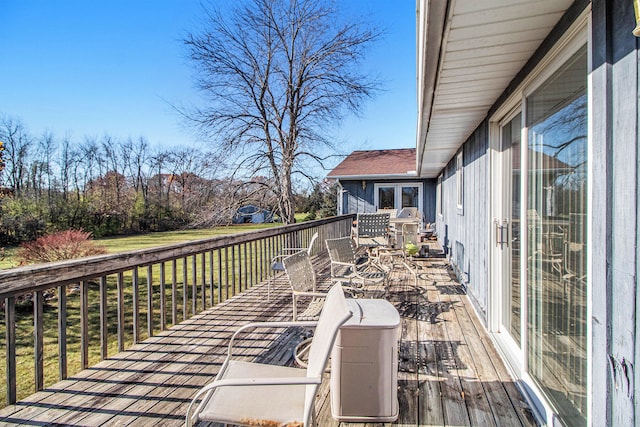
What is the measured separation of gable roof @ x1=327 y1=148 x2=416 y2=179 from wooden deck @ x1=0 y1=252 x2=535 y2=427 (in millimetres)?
8899

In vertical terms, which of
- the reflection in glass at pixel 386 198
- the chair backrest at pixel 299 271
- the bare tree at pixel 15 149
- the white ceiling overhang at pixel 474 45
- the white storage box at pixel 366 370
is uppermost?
the bare tree at pixel 15 149

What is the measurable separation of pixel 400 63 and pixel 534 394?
1126 cm

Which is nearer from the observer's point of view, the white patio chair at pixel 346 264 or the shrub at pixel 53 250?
the white patio chair at pixel 346 264

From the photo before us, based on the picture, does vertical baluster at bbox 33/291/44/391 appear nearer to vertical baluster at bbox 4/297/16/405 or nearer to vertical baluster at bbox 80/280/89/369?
vertical baluster at bbox 4/297/16/405

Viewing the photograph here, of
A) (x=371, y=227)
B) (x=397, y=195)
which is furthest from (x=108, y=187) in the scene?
(x=371, y=227)

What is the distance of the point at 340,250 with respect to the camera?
4656 mm

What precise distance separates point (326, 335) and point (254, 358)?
5.55 ft

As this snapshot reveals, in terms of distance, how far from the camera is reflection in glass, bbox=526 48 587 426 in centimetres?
157

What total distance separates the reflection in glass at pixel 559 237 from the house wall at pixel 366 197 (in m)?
10.8

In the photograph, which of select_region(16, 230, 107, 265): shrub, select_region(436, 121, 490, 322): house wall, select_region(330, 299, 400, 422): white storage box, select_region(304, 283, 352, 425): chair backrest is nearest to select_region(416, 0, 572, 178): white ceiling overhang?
select_region(436, 121, 490, 322): house wall

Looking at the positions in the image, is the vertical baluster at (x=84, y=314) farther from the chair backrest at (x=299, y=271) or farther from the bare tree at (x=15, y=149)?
the bare tree at (x=15, y=149)

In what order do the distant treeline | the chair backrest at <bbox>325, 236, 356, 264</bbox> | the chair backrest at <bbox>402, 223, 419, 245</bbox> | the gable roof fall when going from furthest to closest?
the gable roof, the distant treeline, the chair backrest at <bbox>402, 223, 419, 245</bbox>, the chair backrest at <bbox>325, 236, 356, 264</bbox>

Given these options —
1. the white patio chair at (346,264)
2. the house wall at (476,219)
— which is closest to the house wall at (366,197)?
the house wall at (476,219)

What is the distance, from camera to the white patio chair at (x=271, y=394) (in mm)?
1378
